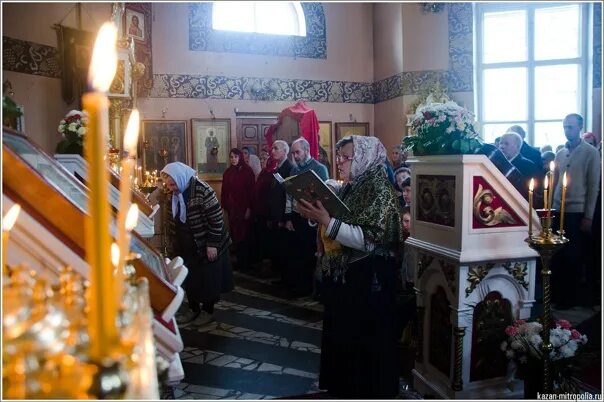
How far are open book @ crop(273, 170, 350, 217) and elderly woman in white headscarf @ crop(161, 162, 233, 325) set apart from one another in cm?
165

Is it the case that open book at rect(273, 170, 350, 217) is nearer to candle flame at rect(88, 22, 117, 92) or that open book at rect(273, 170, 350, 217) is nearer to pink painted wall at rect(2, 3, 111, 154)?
candle flame at rect(88, 22, 117, 92)

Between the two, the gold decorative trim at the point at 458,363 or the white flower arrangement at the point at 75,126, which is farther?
the white flower arrangement at the point at 75,126

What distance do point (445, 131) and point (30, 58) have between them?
472 centimetres

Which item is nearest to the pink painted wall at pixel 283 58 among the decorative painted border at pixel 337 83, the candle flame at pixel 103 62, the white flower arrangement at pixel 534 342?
the decorative painted border at pixel 337 83

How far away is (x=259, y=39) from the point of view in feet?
27.7

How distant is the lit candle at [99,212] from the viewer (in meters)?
0.52

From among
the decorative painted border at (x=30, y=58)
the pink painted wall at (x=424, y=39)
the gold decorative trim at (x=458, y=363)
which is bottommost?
the gold decorative trim at (x=458, y=363)

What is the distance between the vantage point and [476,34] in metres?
Answer: 8.25

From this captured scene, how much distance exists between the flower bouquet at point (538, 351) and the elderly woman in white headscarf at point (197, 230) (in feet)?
7.70

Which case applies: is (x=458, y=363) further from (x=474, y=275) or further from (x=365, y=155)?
(x=365, y=155)

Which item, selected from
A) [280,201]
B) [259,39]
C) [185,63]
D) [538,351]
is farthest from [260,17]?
[538,351]

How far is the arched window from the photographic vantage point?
8414mm

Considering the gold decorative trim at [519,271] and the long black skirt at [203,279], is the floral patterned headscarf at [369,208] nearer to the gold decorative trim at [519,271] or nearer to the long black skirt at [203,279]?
the gold decorative trim at [519,271]

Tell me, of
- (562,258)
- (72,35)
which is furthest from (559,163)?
(72,35)
